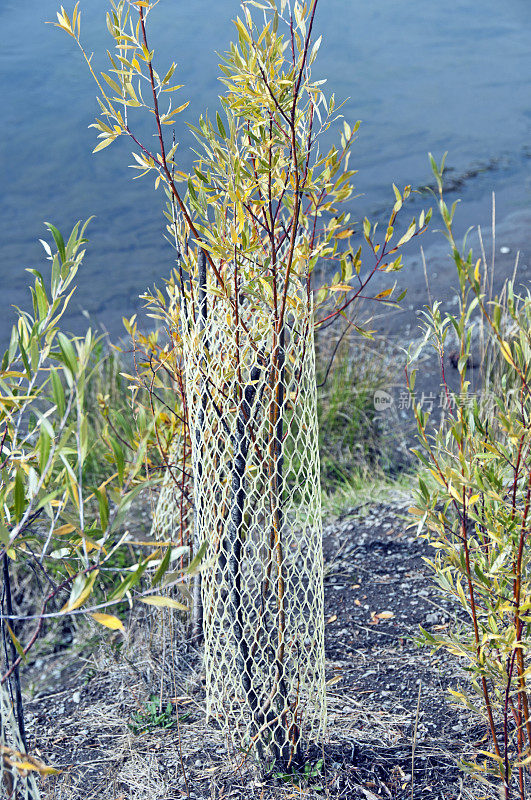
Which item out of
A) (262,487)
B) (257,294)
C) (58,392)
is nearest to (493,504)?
(262,487)

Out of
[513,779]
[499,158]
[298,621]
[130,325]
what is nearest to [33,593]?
[130,325]

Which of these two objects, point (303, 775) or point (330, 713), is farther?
point (330, 713)

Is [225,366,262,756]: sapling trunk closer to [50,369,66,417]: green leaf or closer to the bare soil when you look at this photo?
the bare soil

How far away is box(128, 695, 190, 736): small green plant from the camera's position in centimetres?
217

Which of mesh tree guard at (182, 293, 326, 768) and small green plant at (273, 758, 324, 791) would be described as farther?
small green plant at (273, 758, 324, 791)

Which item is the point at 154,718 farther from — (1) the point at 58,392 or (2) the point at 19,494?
(1) the point at 58,392

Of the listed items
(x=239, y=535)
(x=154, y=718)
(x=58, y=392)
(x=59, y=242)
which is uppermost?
(x=59, y=242)

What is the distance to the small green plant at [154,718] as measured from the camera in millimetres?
2174

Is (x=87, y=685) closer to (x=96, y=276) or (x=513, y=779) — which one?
(x=513, y=779)

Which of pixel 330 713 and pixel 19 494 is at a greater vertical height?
pixel 19 494

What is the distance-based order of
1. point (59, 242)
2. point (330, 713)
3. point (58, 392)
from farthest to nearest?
point (330, 713), point (59, 242), point (58, 392)

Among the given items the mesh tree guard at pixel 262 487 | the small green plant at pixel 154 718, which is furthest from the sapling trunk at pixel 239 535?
the small green plant at pixel 154 718

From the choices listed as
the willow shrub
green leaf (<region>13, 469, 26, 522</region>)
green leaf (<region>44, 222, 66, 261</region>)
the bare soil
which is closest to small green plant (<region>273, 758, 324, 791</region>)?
the bare soil

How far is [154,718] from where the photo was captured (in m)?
2.19
